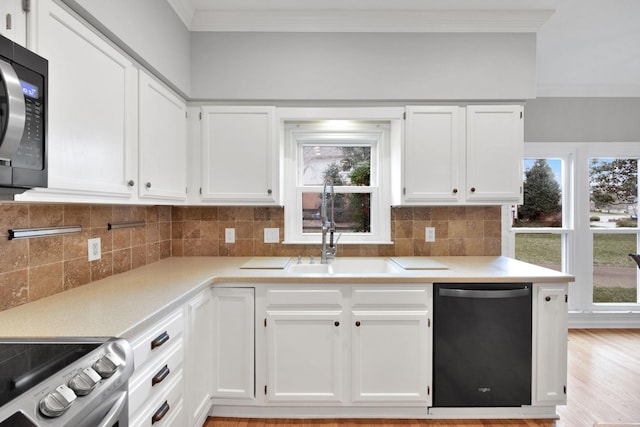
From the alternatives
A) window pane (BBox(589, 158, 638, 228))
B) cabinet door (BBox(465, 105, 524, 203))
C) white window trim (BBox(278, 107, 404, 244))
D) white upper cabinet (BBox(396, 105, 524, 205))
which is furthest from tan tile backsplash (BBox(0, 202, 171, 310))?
window pane (BBox(589, 158, 638, 228))

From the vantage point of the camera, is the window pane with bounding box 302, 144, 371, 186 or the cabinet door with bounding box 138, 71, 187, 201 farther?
the window pane with bounding box 302, 144, 371, 186

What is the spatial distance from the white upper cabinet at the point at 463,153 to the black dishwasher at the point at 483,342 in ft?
2.32

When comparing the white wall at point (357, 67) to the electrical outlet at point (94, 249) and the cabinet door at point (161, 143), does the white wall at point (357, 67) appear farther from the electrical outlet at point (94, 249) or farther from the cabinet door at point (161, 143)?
the electrical outlet at point (94, 249)

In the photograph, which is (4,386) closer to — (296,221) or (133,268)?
(133,268)

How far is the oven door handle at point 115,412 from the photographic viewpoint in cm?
94

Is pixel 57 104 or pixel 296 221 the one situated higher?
pixel 57 104

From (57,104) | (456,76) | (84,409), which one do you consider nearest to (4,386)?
(84,409)

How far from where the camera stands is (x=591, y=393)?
2428 millimetres

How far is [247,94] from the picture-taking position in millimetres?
2412

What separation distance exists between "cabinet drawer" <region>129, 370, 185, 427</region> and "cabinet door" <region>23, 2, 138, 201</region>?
33.1 inches

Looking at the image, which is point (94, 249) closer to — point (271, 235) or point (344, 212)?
point (271, 235)

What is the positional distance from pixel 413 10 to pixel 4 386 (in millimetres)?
2664

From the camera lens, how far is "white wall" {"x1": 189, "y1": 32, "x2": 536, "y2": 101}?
7.91ft

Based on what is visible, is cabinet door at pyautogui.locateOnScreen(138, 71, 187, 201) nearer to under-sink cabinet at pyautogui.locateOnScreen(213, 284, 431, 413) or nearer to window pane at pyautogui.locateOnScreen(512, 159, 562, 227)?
under-sink cabinet at pyautogui.locateOnScreen(213, 284, 431, 413)
